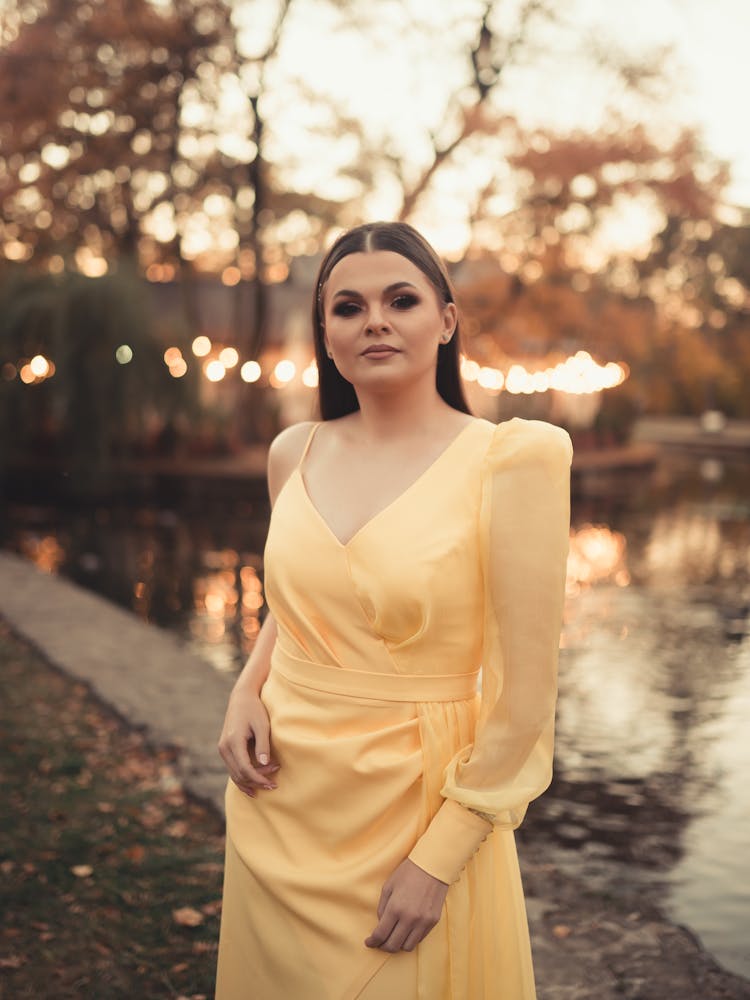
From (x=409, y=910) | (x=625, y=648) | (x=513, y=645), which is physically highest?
(x=513, y=645)

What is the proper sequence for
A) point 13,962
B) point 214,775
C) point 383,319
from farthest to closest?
point 214,775 → point 13,962 → point 383,319

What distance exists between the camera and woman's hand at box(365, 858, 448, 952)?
1492mm

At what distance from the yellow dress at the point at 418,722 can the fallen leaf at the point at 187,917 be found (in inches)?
74.4

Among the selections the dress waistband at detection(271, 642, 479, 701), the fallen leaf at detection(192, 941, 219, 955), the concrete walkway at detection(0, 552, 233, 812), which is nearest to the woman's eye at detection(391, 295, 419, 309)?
the dress waistband at detection(271, 642, 479, 701)

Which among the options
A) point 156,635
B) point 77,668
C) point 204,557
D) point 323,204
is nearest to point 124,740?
point 77,668

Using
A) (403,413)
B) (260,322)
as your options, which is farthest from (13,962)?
(260,322)

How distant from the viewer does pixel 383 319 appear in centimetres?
161

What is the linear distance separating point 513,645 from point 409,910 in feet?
1.27

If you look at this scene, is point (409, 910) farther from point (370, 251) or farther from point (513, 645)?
point (370, 251)

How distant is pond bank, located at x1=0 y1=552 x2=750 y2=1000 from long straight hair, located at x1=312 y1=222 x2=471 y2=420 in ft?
6.44

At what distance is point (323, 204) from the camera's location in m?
26.6

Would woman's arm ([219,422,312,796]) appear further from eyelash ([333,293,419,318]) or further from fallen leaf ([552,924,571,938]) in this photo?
fallen leaf ([552,924,571,938])

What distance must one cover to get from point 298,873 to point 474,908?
0.26 m

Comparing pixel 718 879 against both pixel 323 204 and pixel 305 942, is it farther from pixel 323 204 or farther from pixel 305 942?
pixel 323 204
